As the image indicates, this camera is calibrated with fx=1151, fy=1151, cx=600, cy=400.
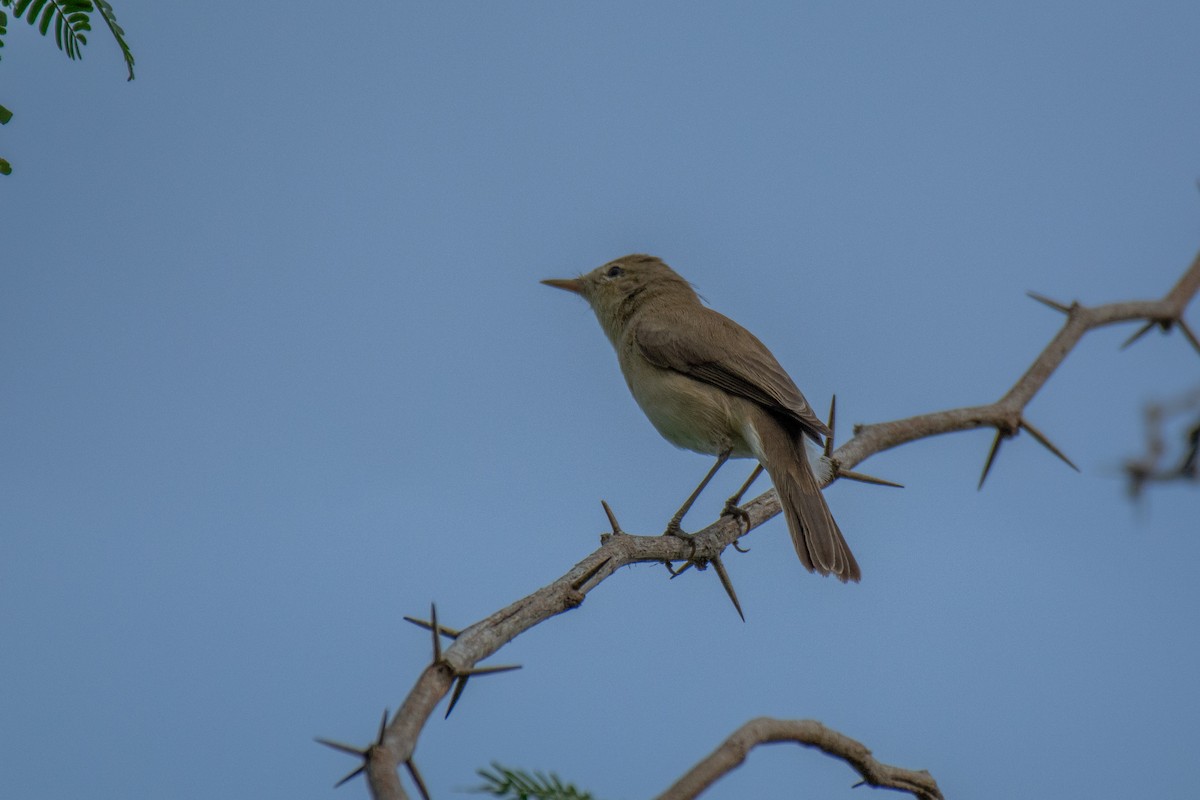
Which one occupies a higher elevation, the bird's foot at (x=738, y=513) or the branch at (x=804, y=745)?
the bird's foot at (x=738, y=513)

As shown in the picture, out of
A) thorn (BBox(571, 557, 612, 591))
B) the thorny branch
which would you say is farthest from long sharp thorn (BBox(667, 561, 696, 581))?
thorn (BBox(571, 557, 612, 591))

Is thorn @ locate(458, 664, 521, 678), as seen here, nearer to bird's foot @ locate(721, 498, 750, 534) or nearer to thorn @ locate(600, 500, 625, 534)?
thorn @ locate(600, 500, 625, 534)

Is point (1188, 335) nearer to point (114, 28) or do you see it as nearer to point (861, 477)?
point (861, 477)

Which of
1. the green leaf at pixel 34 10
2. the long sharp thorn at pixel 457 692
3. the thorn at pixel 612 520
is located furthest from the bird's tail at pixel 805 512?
the green leaf at pixel 34 10

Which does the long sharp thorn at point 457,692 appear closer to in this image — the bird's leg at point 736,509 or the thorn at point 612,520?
the thorn at point 612,520

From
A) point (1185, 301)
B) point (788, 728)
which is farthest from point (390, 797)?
point (1185, 301)

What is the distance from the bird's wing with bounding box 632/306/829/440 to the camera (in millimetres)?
6453

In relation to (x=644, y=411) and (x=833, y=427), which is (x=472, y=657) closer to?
(x=833, y=427)

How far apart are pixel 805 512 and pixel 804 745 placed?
3.17 m

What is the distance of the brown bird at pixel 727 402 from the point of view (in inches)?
226

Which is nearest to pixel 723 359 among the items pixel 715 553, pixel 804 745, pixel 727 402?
pixel 727 402

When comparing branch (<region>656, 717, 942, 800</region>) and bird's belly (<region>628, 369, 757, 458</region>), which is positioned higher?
bird's belly (<region>628, 369, 757, 458</region>)

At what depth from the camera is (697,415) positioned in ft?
21.9

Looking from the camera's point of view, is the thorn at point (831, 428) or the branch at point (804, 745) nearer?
the branch at point (804, 745)
